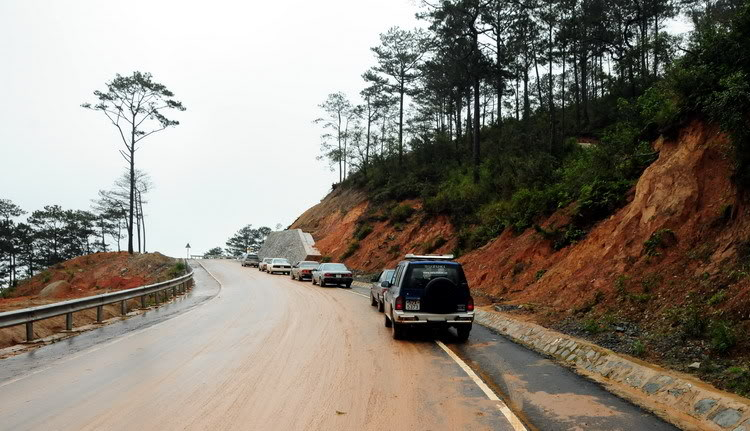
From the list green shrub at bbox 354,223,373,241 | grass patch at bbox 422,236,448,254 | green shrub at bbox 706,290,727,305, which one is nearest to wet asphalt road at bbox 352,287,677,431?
green shrub at bbox 706,290,727,305

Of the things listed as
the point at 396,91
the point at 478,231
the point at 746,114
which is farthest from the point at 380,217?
the point at 746,114

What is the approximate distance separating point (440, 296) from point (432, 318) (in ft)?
1.77

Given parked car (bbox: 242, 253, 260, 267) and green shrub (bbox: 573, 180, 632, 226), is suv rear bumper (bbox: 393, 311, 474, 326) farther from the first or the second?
parked car (bbox: 242, 253, 260, 267)

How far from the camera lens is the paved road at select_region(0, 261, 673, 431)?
542 centimetres

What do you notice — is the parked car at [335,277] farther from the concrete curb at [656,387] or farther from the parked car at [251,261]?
the parked car at [251,261]

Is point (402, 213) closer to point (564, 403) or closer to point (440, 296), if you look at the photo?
point (440, 296)

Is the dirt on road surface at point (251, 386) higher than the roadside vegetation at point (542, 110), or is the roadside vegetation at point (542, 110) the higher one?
the roadside vegetation at point (542, 110)

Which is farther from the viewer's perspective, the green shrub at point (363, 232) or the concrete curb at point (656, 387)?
the green shrub at point (363, 232)

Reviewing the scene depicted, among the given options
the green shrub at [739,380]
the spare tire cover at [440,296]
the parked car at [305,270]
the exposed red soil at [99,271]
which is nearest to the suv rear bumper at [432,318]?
the spare tire cover at [440,296]

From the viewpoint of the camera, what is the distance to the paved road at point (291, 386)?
5418 millimetres

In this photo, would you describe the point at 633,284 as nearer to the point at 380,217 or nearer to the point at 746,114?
the point at 746,114

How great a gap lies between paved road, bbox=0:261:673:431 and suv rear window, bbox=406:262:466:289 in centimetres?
145

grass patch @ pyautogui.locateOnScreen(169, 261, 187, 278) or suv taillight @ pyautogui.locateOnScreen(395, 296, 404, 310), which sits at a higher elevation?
suv taillight @ pyautogui.locateOnScreen(395, 296, 404, 310)

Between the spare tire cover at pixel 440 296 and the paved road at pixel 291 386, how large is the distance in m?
0.82
